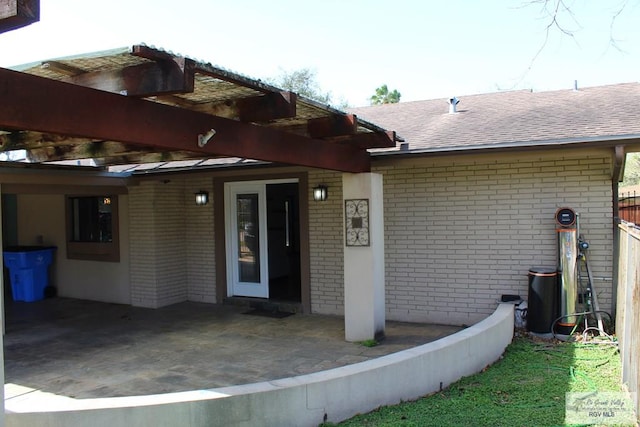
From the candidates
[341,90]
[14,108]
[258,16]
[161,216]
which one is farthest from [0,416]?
[341,90]

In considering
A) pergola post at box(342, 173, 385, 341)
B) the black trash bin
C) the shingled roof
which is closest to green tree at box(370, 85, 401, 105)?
the shingled roof

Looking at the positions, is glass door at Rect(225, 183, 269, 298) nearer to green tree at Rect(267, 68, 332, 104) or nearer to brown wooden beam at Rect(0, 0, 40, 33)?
brown wooden beam at Rect(0, 0, 40, 33)

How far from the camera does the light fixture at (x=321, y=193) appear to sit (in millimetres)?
8211

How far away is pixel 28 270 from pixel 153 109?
851cm

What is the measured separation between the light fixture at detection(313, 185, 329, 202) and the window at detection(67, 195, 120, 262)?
4.27 meters

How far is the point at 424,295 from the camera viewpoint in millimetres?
7574

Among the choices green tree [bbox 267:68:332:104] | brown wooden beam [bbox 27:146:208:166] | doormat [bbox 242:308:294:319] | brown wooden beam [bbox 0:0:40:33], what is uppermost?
green tree [bbox 267:68:332:104]

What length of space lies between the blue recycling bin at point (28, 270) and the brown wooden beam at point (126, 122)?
25.4 feet

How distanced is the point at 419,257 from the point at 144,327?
4.36 metres

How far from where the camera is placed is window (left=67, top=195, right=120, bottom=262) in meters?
10.0

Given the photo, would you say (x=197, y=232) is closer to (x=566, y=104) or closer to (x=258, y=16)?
(x=258, y=16)

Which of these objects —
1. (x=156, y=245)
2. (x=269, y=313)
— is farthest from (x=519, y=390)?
(x=156, y=245)

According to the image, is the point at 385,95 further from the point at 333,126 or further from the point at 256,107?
the point at 256,107

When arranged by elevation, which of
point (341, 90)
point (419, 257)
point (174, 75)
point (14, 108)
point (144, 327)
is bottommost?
point (144, 327)
